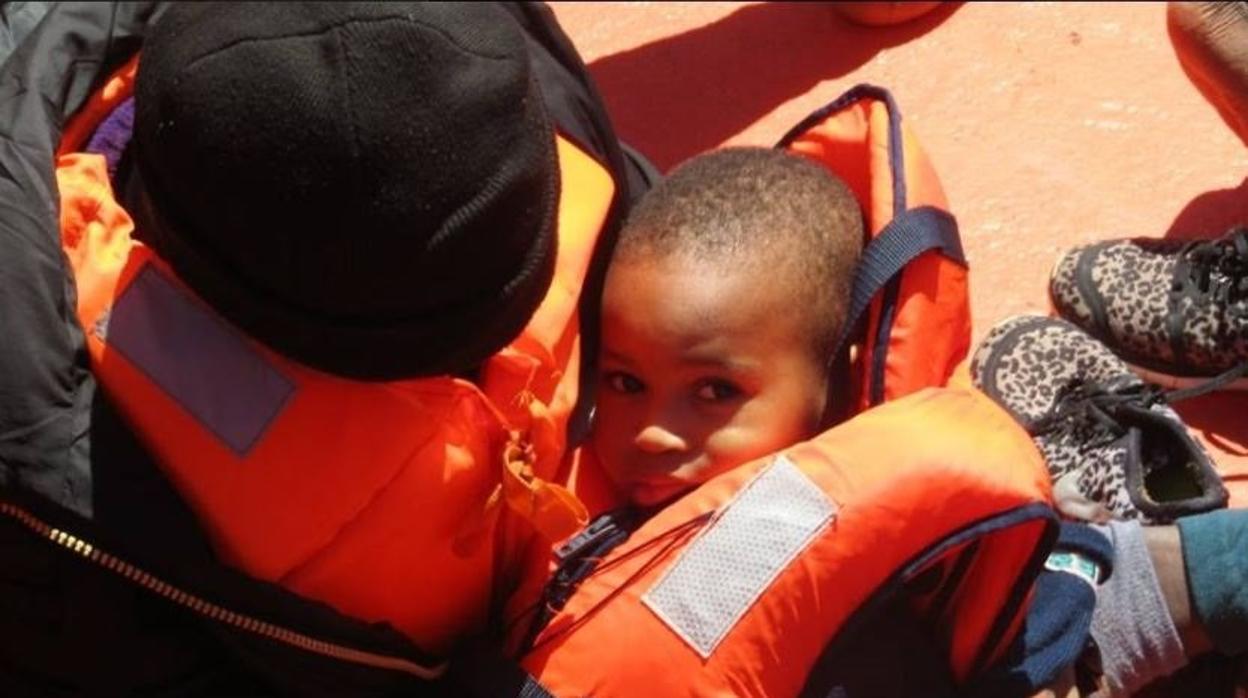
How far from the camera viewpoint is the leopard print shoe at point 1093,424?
1.57 meters

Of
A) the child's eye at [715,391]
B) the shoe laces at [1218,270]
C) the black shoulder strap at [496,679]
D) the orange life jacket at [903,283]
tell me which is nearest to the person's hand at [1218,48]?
the shoe laces at [1218,270]

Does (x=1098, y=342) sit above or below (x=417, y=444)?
below

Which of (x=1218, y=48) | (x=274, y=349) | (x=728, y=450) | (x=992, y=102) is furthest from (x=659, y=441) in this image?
(x=992, y=102)

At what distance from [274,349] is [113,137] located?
0.33 meters

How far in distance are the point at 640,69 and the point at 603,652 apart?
113 centimetres

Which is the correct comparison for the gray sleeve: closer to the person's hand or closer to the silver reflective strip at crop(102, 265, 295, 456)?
the person's hand

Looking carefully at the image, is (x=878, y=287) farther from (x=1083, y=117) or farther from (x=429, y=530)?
(x=1083, y=117)

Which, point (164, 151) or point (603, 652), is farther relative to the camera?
point (603, 652)

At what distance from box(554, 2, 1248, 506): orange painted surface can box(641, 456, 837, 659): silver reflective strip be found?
2.00 ft

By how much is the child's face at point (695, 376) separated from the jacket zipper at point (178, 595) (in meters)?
0.32

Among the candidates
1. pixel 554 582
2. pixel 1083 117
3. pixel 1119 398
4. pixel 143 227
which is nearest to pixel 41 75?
pixel 143 227

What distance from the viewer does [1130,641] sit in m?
1.46

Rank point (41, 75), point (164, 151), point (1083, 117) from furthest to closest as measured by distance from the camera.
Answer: point (1083, 117) → point (41, 75) → point (164, 151)

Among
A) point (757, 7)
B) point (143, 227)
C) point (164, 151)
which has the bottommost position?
point (757, 7)
